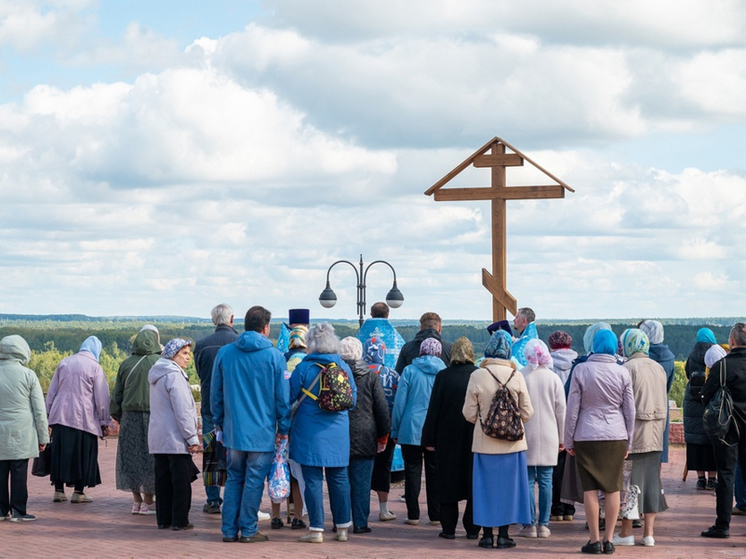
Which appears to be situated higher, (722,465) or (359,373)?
(359,373)

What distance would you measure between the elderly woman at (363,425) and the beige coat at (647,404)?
87.0 inches

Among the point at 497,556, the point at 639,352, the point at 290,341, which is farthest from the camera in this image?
the point at 290,341

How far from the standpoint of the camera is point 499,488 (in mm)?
9453

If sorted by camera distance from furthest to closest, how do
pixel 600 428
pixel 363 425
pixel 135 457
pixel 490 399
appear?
pixel 135 457 → pixel 363 425 → pixel 490 399 → pixel 600 428

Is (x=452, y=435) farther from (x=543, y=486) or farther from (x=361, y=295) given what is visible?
(x=361, y=295)

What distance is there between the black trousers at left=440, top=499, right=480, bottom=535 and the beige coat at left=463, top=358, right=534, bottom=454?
79 centimetres

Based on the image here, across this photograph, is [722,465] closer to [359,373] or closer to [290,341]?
[359,373]

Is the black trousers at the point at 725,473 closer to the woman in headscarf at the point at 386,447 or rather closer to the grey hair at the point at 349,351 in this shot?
the woman in headscarf at the point at 386,447

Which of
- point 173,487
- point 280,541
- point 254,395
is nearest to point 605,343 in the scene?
point 254,395

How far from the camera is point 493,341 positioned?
31.4 ft

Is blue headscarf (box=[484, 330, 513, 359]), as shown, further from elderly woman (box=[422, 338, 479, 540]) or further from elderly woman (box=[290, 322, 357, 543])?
elderly woman (box=[290, 322, 357, 543])

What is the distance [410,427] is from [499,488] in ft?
4.93

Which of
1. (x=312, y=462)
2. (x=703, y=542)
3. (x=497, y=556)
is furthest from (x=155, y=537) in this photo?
(x=703, y=542)

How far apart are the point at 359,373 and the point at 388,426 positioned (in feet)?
1.88
